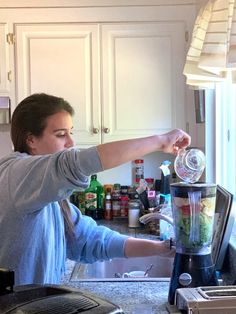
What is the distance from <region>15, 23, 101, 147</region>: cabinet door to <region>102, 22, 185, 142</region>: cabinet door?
64 millimetres

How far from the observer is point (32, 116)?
1.52 metres

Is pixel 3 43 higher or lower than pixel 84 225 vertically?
higher

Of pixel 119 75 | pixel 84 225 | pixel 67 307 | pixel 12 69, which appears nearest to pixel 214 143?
pixel 119 75

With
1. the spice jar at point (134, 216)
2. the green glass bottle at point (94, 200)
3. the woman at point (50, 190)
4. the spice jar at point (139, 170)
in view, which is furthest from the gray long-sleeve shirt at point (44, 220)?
the spice jar at point (139, 170)

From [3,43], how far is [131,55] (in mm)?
748

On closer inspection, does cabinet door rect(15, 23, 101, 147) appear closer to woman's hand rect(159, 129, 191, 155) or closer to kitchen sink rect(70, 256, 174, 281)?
kitchen sink rect(70, 256, 174, 281)

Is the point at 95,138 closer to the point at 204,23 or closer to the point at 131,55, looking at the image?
the point at 131,55

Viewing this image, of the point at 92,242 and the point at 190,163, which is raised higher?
the point at 190,163

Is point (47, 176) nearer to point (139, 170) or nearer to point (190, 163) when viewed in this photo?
point (190, 163)

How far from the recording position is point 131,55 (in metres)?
3.05

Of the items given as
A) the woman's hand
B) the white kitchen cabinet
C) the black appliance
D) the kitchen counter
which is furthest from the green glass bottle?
the black appliance

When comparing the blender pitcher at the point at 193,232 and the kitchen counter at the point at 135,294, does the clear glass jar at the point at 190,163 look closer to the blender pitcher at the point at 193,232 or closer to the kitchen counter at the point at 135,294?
the blender pitcher at the point at 193,232

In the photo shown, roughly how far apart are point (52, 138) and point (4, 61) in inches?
69.0

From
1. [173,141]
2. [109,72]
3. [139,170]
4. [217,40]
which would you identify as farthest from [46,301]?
[139,170]
